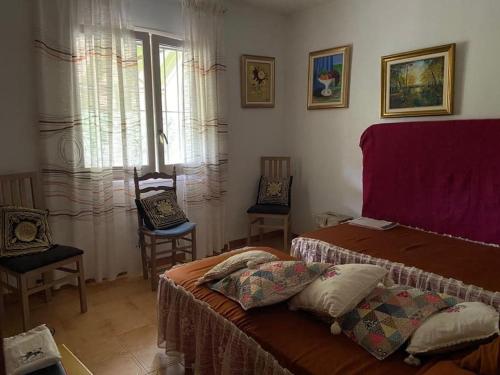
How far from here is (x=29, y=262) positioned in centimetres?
224

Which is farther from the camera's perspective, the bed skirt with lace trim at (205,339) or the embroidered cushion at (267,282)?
the embroidered cushion at (267,282)

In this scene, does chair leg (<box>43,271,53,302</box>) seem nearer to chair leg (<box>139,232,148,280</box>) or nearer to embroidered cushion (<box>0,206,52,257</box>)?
embroidered cushion (<box>0,206,52,257</box>)

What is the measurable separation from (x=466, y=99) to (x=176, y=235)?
2496 millimetres

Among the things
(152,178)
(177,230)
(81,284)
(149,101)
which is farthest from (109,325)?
(149,101)

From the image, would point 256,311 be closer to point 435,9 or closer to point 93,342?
point 93,342

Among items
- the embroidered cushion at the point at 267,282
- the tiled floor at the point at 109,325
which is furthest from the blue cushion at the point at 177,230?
the embroidered cushion at the point at 267,282

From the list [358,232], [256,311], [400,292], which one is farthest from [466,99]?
[256,311]

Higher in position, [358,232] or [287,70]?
[287,70]

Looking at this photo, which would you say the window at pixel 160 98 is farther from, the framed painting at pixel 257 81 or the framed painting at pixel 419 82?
the framed painting at pixel 419 82

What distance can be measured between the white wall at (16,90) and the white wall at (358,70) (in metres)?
2.60

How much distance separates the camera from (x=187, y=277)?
192 centimetres

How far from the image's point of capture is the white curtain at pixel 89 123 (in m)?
2.68

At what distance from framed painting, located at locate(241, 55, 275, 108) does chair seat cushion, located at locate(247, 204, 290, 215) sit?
112 centimetres

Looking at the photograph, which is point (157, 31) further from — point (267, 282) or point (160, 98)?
point (267, 282)
